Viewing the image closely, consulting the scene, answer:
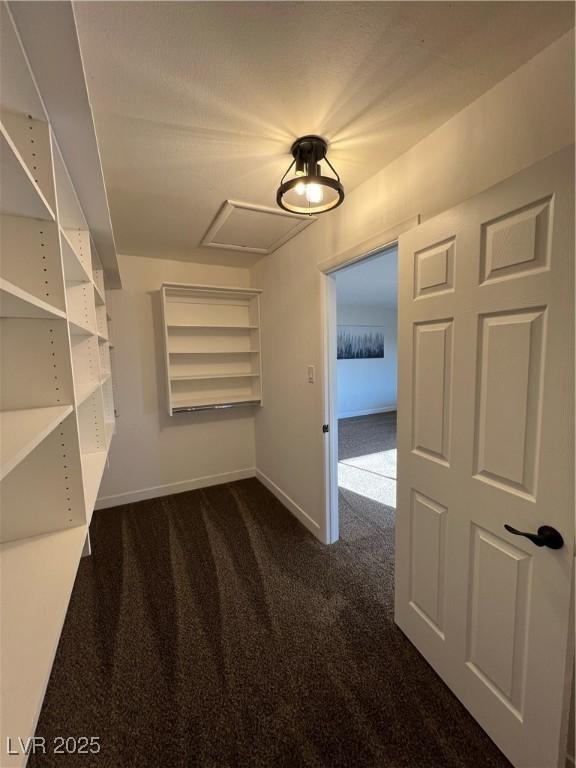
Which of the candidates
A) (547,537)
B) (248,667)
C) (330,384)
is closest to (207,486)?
(330,384)

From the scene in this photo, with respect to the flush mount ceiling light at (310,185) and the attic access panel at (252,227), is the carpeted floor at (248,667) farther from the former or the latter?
the attic access panel at (252,227)

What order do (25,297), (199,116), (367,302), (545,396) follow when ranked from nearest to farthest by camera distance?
1. (25,297)
2. (545,396)
3. (199,116)
4. (367,302)

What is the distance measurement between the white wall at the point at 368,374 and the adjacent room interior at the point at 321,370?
4781mm

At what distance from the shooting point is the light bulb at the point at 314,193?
1457 millimetres

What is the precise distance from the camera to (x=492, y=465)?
1173mm

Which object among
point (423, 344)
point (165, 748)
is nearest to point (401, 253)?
point (423, 344)

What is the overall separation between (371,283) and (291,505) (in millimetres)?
3444

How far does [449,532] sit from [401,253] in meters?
1.29

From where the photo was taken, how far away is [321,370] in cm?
236

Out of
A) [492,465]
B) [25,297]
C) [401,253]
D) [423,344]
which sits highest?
[401,253]

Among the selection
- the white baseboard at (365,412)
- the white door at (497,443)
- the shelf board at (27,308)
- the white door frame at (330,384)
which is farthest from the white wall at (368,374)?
the shelf board at (27,308)

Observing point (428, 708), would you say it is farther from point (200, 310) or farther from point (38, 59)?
point (200, 310)

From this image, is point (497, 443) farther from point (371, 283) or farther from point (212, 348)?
point (371, 283)

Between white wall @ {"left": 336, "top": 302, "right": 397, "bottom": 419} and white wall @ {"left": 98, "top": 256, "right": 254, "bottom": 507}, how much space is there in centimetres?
389
